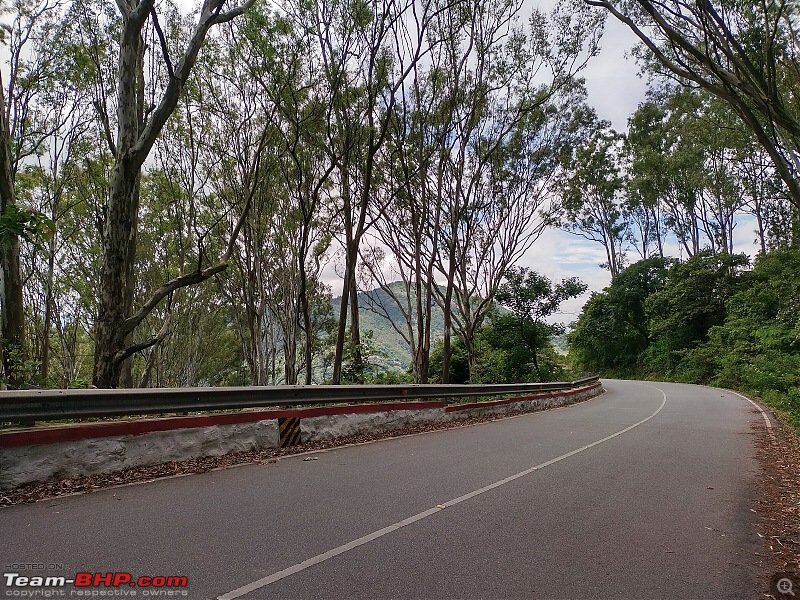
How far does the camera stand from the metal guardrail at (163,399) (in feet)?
17.0

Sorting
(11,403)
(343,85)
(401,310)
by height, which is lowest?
(11,403)

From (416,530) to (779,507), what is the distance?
13.8ft

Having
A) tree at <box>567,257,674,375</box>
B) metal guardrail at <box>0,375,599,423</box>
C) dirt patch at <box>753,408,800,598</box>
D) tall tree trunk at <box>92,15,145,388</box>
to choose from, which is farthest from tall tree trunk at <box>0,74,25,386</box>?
tree at <box>567,257,674,375</box>

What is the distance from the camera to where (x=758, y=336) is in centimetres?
2927

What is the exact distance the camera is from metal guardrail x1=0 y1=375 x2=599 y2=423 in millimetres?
5172

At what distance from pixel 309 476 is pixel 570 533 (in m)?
3.19

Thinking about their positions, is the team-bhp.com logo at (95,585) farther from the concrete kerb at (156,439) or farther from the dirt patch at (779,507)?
the dirt patch at (779,507)

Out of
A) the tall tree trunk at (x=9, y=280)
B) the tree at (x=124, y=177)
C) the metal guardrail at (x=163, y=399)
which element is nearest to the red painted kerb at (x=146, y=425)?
the metal guardrail at (x=163, y=399)

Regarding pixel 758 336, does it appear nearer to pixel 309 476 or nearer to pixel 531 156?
pixel 531 156

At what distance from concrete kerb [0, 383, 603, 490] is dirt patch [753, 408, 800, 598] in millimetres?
6211

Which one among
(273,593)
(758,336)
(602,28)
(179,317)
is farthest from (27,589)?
(758,336)

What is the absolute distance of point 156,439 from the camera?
20.9ft

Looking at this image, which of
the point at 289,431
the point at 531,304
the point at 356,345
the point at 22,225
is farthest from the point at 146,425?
the point at 531,304

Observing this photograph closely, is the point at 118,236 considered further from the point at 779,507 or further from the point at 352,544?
the point at 779,507
